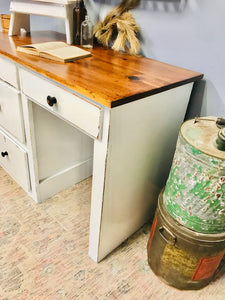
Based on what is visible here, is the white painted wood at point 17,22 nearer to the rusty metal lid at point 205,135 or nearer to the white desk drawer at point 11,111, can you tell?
the white desk drawer at point 11,111

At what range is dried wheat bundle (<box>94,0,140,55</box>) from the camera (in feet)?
4.02

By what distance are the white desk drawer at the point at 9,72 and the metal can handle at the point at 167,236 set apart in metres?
0.95

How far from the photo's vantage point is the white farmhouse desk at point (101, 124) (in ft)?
2.81

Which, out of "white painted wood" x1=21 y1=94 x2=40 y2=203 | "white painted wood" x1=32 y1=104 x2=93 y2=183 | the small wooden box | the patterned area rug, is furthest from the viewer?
the small wooden box

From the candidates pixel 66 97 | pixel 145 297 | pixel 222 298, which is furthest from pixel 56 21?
pixel 222 298

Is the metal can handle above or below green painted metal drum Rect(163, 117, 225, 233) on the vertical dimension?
below

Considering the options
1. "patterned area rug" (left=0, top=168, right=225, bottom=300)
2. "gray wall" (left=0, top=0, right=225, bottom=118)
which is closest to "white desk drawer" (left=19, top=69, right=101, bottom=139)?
"gray wall" (left=0, top=0, right=225, bottom=118)

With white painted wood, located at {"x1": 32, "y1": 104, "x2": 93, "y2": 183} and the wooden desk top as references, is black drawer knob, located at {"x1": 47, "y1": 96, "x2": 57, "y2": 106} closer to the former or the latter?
the wooden desk top

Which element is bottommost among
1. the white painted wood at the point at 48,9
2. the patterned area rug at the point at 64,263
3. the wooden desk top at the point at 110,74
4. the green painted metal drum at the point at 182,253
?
the patterned area rug at the point at 64,263

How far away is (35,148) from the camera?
4.34 ft

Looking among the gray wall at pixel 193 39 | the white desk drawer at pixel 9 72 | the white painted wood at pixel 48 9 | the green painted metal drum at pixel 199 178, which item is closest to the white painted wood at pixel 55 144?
the white desk drawer at pixel 9 72

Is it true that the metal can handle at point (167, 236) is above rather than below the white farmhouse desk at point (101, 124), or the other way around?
below

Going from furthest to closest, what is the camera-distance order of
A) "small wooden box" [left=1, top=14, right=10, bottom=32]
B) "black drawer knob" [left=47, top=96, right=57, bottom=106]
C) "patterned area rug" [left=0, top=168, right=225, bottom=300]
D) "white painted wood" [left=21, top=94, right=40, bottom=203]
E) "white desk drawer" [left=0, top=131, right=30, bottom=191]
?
1. "small wooden box" [left=1, top=14, right=10, bottom=32]
2. "white desk drawer" [left=0, top=131, right=30, bottom=191]
3. "white painted wood" [left=21, top=94, right=40, bottom=203]
4. "patterned area rug" [left=0, top=168, right=225, bottom=300]
5. "black drawer knob" [left=47, top=96, right=57, bottom=106]

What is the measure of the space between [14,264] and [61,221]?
331mm
